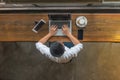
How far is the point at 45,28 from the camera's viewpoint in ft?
12.3

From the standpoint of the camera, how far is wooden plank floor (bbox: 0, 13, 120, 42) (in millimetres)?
3643

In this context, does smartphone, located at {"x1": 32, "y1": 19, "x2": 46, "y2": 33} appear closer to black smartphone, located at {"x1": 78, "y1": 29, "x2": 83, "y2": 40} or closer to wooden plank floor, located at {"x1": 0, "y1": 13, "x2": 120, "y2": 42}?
wooden plank floor, located at {"x1": 0, "y1": 13, "x2": 120, "y2": 42}

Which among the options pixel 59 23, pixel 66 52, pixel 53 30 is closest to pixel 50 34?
pixel 53 30

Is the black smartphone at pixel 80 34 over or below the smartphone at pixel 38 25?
below

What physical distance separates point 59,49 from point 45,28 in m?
0.57

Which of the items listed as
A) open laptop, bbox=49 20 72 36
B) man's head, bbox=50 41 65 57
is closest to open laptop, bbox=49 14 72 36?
open laptop, bbox=49 20 72 36

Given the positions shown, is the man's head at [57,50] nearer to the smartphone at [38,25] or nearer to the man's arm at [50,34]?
the man's arm at [50,34]

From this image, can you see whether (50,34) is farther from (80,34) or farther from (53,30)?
(80,34)

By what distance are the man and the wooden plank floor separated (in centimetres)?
10

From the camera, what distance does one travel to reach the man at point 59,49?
10.9 feet

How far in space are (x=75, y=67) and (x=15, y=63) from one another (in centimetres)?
113

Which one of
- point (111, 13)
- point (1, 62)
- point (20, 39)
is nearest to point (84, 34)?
point (111, 13)

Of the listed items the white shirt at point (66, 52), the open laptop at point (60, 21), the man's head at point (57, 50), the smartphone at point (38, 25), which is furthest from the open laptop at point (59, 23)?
the man's head at point (57, 50)

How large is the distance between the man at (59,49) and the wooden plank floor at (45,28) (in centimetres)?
10
